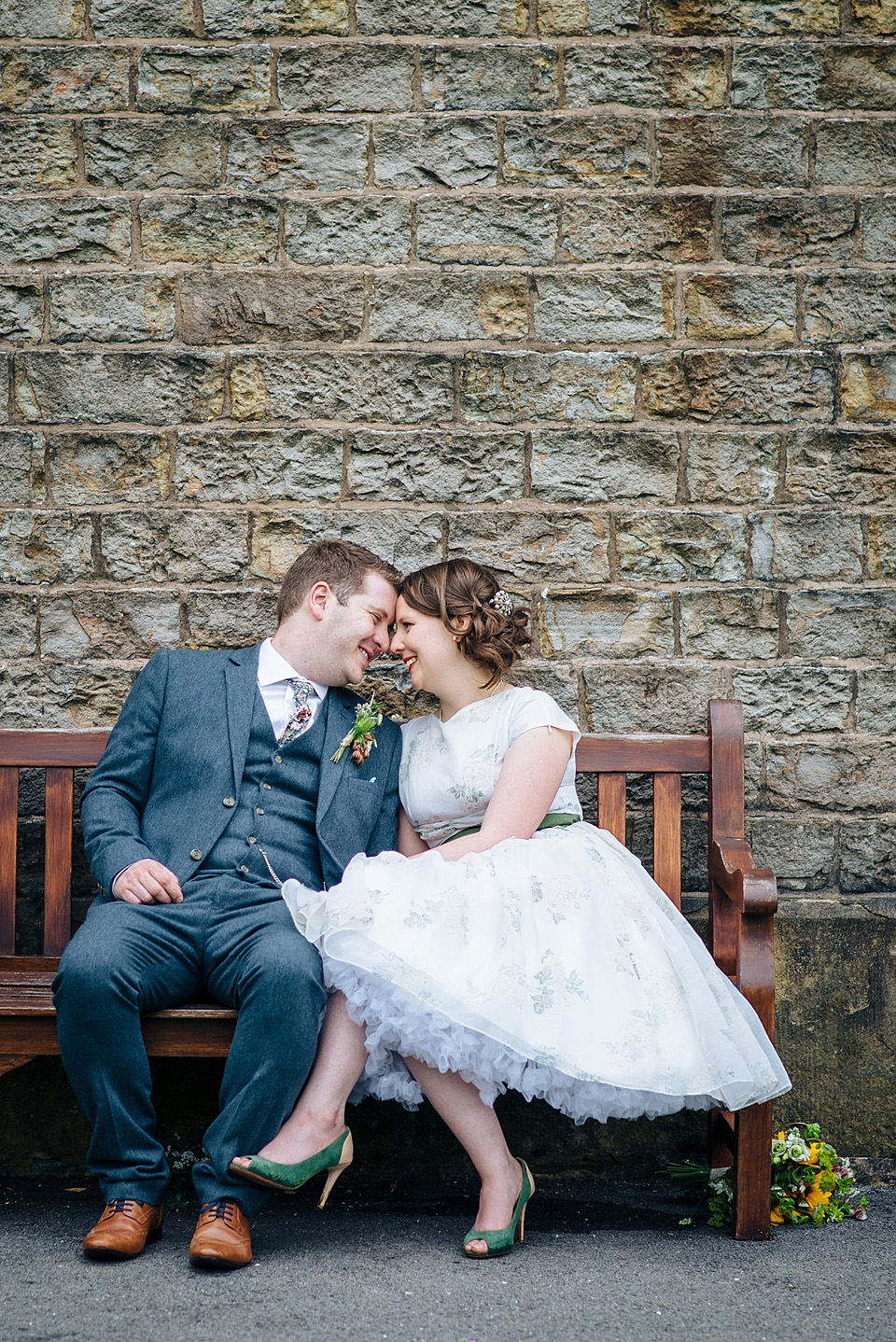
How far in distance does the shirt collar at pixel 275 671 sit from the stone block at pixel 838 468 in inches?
67.7

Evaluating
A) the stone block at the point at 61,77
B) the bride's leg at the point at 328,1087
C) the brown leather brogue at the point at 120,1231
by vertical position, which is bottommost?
the brown leather brogue at the point at 120,1231

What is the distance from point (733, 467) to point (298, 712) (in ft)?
5.49

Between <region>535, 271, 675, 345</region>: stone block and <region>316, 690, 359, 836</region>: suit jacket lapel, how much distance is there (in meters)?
1.43

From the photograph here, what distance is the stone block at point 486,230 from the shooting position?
366cm

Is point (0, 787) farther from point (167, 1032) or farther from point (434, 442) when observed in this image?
point (434, 442)

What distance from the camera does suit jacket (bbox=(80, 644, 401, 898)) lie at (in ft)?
9.84

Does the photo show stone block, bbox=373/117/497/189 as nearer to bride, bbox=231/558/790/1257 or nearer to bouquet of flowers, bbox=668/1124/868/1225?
bride, bbox=231/558/790/1257

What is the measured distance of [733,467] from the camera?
144 inches

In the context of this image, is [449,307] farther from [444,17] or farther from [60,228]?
[60,228]

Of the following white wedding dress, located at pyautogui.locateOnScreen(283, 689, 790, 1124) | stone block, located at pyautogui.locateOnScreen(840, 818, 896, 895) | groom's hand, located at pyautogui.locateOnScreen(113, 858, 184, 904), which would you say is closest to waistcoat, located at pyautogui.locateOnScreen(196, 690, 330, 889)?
groom's hand, located at pyautogui.locateOnScreen(113, 858, 184, 904)

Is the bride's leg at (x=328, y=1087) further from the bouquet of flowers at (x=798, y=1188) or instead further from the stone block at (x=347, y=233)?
the stone block at (x=347, y=233)

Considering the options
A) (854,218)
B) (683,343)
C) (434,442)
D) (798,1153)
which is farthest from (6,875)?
(854,218)

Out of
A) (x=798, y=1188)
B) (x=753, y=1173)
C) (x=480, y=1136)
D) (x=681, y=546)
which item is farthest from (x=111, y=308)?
(x=798, y=1188)

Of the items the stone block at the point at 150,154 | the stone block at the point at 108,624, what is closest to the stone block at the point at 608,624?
the stone block at the point at 108,624
